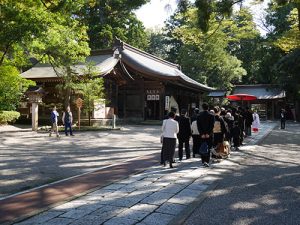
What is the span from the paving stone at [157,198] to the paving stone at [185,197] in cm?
12

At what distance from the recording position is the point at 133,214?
195 inches

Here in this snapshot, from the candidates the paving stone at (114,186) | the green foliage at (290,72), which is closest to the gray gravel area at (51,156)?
the paving stone at (114,186)

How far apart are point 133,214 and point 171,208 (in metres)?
0.67

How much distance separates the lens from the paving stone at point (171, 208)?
16.8 feet

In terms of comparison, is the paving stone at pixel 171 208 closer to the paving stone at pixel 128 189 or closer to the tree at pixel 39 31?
the paving stone at pixel 128 189

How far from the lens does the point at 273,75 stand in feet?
143

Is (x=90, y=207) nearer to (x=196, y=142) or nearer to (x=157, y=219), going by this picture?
(x=157, y=219)

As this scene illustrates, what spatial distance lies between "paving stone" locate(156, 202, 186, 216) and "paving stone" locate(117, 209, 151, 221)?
30 centimetres

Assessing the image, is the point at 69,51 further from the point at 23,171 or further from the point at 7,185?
the point at 7,185

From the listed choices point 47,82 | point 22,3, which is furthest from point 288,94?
point 22,3

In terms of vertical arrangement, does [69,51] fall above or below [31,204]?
above

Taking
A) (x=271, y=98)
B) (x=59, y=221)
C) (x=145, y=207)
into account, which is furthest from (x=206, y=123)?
(x=271, y=98)

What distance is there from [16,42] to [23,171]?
598 centimetres

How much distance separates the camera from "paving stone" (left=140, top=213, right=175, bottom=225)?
15.2ft
